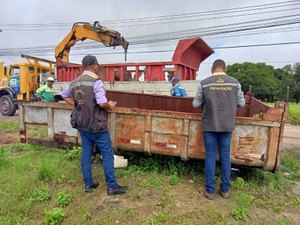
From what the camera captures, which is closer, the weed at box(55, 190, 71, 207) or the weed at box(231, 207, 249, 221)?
the weed at box(231, 207, 249, 221)

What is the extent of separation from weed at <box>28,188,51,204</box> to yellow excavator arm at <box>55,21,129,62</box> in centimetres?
821

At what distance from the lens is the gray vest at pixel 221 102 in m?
3.04

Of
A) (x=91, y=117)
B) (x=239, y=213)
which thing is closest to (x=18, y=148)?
(x=91, y=117)

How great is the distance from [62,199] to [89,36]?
8744 mm

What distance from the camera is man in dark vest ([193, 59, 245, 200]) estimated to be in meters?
3.04

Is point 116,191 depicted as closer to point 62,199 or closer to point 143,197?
point 143,197

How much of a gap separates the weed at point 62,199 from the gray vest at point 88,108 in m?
0.84

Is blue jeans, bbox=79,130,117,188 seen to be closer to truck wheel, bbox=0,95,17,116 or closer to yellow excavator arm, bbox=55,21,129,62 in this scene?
yellow excavator arm, bbox=55,21,129,62

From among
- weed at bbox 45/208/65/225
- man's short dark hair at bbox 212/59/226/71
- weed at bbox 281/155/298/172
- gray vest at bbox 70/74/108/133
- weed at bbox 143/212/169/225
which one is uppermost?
man's short dark hair at bbox 212/59/226/71

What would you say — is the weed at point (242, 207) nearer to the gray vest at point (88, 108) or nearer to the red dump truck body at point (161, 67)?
the gray vest at point (88, 108)

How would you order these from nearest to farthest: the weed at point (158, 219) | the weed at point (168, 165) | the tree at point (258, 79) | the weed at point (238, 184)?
1. the weed at point (158, 219)
2. the weed at point (238, 184)
3. the weed at point (168, 165)
4. the tree at point (258, 79)

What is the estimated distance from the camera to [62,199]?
307 cm

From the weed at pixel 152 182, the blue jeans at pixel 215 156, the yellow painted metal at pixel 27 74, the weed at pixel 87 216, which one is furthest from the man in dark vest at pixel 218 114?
the yellow painted metal at pixel 27 74

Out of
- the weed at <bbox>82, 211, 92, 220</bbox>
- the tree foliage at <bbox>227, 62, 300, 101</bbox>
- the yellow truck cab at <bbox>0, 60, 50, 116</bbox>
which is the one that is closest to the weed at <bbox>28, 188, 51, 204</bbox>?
the weed at <bbox>82, 211, 92, 220</bbox>
